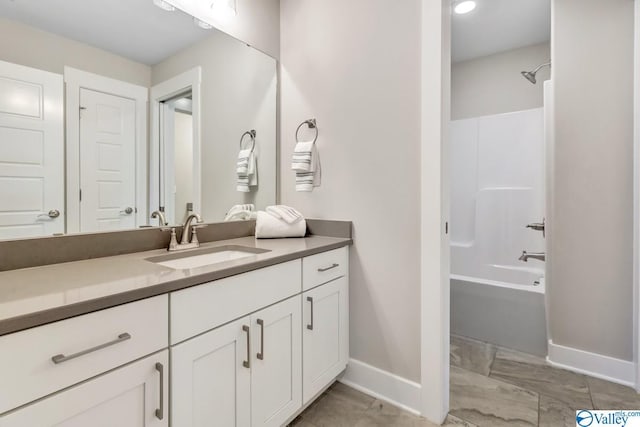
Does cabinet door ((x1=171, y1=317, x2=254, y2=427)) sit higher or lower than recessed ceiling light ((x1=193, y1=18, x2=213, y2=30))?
lower

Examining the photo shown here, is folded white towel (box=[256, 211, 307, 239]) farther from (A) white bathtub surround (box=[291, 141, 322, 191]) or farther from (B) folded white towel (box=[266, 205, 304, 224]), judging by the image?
(A) white bathtub surround (box=[291, 141, 322, 191])

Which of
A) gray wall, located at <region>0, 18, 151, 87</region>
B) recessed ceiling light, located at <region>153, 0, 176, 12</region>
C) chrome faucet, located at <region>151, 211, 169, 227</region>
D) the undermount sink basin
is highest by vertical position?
recessed ceiling light, located at <region>153, 0, 176, 12</region>

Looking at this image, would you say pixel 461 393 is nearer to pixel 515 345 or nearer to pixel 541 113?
pixel 515 345

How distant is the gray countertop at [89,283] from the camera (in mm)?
688

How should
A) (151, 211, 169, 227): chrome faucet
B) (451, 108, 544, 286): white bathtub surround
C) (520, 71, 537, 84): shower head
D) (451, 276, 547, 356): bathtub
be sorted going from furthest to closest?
1. (451, 108, 544, 286): white bathtub surround
2. (520, 71, 537, 84): shower head
3. (451, 276, 547, 356): bathtub
4. (151, 211, 169, 227): chrome faucet

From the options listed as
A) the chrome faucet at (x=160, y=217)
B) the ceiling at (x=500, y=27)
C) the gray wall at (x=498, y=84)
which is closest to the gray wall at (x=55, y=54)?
the chrome faucet at (x=160, y=217)

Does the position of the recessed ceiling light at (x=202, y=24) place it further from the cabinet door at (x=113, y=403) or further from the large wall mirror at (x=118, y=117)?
the cabinet door at (x=113, y=403)

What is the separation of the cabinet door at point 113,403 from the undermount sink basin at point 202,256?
471mm

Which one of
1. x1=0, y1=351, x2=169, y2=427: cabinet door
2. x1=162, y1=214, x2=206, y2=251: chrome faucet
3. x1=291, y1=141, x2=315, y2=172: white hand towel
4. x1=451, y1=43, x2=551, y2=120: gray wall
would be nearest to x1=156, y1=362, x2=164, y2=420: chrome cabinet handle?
x1=0, y1=351, x2=169, y2=427: cabinet door

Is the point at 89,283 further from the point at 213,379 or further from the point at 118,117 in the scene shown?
the point at 118,117

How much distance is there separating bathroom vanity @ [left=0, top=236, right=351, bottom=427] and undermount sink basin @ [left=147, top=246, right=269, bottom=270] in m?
0.02

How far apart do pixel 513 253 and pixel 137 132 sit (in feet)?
10.3

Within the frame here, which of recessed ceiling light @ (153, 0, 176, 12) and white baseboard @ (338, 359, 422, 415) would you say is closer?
recessed ceiling light @ (153, 0, 176, 12)

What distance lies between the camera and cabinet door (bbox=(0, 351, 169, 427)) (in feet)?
2.26
